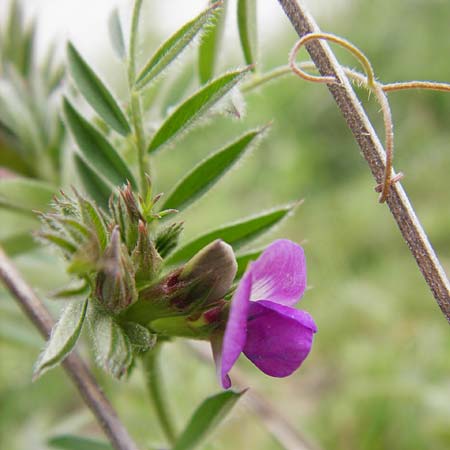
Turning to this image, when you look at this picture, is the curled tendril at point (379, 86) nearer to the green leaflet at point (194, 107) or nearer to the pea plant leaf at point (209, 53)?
the green leaflet at point (194, 107)

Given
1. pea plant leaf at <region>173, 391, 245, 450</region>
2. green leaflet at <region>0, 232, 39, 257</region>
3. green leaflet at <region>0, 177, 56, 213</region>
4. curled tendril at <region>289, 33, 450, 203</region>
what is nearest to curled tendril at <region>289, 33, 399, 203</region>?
curled tendril at <region>289, 33, 450, 203</region>

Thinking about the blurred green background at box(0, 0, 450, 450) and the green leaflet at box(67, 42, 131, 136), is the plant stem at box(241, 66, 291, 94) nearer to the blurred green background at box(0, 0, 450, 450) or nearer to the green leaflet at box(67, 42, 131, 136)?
the blurred green background at box(0, 0, 450, 450)

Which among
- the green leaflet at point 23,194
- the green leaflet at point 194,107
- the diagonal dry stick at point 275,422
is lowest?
the diagonal dry stick at point 275,422

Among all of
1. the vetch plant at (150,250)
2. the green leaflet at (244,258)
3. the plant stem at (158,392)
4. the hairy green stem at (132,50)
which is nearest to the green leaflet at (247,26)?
the vetch plant at (150,250)

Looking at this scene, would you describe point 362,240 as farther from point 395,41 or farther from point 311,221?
point 395,41

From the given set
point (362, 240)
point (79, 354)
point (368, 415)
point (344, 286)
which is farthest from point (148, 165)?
point (362, 240)

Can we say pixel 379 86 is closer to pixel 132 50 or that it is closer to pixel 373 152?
pixel 373 152

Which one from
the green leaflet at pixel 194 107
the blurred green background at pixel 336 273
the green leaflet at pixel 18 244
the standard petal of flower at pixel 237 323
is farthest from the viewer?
the blurred green background at pixel 336 273

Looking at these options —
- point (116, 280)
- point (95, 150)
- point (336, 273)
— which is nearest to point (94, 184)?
point (95, 150)
